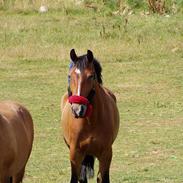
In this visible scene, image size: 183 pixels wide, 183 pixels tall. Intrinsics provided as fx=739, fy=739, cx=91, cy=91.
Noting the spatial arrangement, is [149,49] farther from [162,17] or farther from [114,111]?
[114,111]

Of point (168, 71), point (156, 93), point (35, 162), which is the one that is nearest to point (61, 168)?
point (35, 162)

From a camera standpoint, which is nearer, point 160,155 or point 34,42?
point 160,155

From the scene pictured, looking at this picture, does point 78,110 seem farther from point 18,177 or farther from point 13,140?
point 13,140

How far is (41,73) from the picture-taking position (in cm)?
1659

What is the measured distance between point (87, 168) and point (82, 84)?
117 centimetres

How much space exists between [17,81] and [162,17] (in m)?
7.31

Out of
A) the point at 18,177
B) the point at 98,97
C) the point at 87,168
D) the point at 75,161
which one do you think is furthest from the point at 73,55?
the point at 18,177

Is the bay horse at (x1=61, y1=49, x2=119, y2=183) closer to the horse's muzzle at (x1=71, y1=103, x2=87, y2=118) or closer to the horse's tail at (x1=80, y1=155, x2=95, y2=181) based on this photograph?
the horse's tail at (x1=80, y1=155, x2=95, y2=181)

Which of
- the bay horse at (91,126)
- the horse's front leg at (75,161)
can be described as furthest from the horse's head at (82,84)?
the horse's front leg at (75,161)

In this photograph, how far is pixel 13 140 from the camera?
5.68 m

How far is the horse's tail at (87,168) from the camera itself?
7.77 metres

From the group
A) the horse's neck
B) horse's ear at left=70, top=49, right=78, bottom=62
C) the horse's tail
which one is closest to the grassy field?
the horse's tail

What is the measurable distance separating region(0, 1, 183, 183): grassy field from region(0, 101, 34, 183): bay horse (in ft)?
6.67

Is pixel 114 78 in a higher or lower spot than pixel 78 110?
lower
